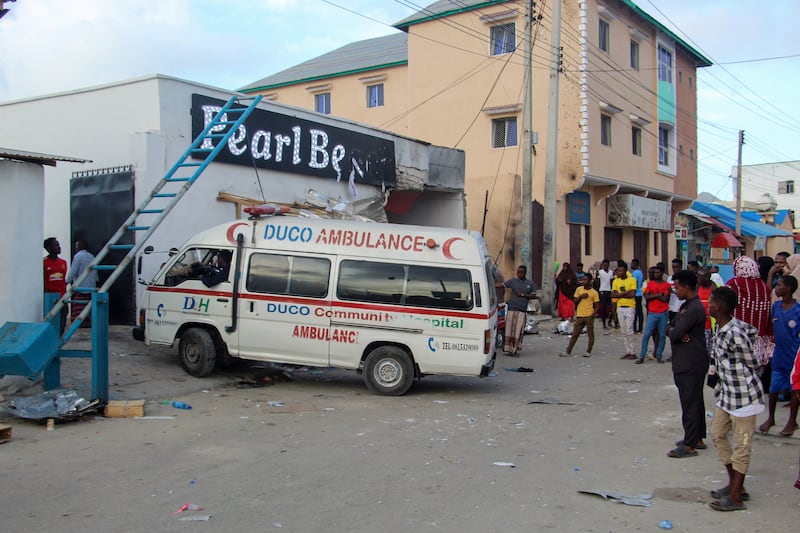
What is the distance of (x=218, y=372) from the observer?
11.0 m

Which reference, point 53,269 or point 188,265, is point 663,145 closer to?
point 188,265

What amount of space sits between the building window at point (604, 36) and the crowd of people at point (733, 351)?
1566 centimetres

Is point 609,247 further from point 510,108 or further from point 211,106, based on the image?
point 211,106

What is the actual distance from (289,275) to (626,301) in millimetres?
6824

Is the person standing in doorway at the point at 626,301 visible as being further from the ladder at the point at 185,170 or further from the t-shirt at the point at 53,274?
the t-shirt at the point at 53,274

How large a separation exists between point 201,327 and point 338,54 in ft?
91.2

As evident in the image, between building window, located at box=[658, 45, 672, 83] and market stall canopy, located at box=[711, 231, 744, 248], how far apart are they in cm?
921

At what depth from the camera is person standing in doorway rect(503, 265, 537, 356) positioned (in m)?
14.2

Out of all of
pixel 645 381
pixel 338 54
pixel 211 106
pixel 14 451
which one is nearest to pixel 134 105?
pixel 211 106

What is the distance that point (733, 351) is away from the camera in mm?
5602

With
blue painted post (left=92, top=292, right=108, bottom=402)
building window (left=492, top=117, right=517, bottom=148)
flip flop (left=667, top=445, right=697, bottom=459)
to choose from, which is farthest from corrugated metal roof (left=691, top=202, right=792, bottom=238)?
blue painted post (left=92, top=292, right=108, bottom=402)

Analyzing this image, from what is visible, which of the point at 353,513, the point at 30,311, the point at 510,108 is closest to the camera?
the point at 353,513

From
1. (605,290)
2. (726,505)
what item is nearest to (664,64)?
(605,290)

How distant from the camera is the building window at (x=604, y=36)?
26266mm
